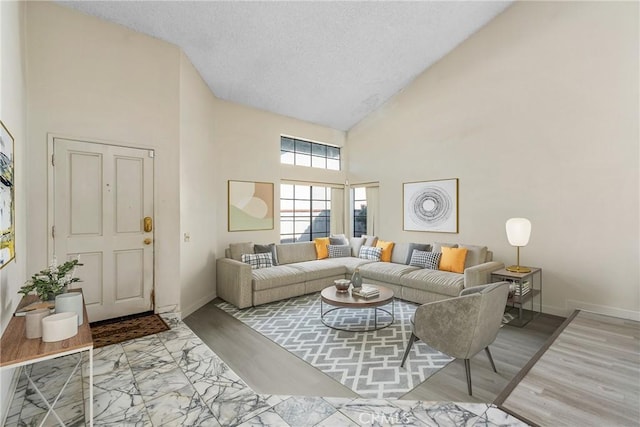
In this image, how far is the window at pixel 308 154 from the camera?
19.6 feet

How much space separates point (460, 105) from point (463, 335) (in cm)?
396

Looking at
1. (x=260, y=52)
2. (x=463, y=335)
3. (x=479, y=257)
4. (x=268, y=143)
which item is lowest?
(x=463, y=335)

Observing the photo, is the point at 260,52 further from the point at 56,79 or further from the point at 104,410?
the point at 104,410

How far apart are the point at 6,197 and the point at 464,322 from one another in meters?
3.28

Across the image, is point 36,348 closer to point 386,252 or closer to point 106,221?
point 106,221

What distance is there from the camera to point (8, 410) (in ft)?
6.33

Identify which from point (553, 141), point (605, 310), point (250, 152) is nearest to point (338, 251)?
point (250, 152)

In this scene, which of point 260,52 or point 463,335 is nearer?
point 463,335

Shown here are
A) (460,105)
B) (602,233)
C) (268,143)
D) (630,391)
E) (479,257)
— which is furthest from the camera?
(268,143)

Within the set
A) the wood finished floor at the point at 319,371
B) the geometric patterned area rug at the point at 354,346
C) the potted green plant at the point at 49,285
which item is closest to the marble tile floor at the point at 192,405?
the wood finished floor at the point at 319,371

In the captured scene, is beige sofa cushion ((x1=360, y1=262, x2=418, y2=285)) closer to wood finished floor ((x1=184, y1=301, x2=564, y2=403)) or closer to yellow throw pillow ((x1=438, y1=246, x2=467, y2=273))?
yellow throw pillow ((x1=438, y1=246, x2=467, y2=273))

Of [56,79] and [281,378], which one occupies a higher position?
[56,79]

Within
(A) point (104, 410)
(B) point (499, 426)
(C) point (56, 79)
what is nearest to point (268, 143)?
(C) point (56, 79)

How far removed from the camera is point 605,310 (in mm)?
3637
